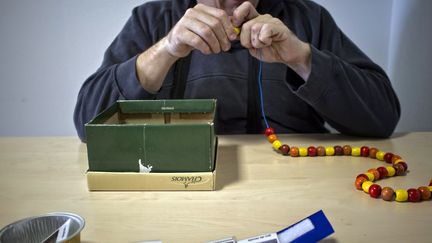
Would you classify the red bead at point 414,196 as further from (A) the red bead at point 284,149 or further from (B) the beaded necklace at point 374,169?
(A) the red bead at point 284,149

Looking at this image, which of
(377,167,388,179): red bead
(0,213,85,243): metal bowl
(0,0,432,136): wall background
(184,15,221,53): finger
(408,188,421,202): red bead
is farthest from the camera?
(0,0,432,136): wall background

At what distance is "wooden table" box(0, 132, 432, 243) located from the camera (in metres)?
0.51

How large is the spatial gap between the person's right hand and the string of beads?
26 cm

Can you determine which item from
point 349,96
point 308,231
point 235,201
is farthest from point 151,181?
point 349,96

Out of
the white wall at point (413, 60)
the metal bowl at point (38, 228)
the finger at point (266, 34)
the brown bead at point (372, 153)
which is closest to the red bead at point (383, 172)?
the brown bead at point (372, 153)

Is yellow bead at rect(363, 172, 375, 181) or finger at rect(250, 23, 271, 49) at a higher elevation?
finger at rect(250, 23, 271, 49)

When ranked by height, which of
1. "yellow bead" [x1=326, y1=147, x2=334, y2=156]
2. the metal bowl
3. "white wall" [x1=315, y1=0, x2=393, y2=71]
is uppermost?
"white wall" [x1=315, y1=0, x2=393, y2=71]

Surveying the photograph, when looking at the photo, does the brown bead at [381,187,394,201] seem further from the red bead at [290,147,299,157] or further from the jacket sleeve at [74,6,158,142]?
the jacket sleeve at [74,6,158,142]

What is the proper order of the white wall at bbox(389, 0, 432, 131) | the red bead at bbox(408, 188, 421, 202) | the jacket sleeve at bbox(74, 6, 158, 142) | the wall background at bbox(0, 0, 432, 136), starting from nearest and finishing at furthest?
the red bead at bbox(408, 188, 421, 202) < the jacket sleeve at bbox(74, 6, 158, 142) < the white wall at bbox(389, 0, 432, 131) < the wall background at bbox(0, 0, 432, 136)

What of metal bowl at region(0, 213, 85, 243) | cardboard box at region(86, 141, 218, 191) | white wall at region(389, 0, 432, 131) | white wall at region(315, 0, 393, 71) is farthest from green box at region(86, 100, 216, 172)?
white wall at region(315, 0, 393, 71)

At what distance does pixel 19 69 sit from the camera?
1.70 m

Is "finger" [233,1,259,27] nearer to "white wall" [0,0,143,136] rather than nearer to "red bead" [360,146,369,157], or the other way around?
"red bead" [360,146,369,157]

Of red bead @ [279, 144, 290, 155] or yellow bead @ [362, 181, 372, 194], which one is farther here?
red bead @ [279, 144, 290, 155]

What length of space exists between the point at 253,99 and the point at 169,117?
0.35 metres
